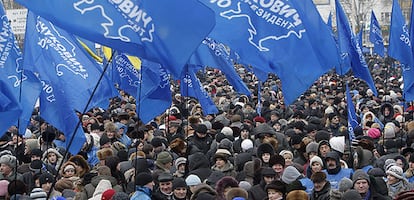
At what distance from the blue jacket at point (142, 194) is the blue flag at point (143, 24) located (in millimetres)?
1432

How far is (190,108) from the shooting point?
1853 cm

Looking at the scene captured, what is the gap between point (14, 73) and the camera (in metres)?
9.05

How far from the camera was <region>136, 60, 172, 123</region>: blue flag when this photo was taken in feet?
37.7

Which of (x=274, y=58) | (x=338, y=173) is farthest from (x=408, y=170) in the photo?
(x=274, y=58)

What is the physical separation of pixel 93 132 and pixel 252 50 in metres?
4.49

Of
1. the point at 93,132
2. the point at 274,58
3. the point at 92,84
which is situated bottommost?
the point at 93,132

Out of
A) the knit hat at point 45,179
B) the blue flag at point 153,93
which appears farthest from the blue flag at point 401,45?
the knit hat at point 45,179

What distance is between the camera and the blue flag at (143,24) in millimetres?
6574

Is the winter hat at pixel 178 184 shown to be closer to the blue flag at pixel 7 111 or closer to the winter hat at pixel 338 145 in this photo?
the blue flag at pixel 7 111

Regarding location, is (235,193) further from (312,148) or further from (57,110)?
(57,110)

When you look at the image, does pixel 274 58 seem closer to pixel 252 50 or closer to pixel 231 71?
pixel 252 50

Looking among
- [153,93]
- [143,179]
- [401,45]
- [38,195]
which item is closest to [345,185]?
[143,179]

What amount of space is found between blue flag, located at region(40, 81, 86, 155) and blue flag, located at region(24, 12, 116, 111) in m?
0.06

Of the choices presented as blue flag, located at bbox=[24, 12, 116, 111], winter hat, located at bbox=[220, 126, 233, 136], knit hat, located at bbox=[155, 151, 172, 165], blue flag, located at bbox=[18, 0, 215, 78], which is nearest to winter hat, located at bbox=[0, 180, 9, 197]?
blue flag, located at bbox=[24, 12, 116, 111]
